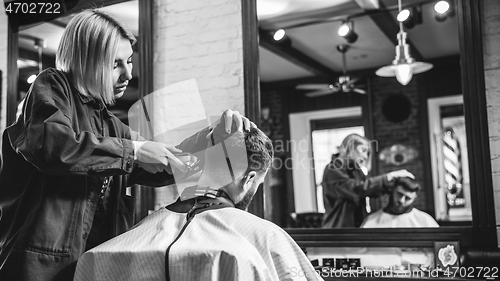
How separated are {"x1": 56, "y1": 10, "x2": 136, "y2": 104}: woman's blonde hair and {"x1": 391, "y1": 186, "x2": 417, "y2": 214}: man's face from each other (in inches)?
67.2

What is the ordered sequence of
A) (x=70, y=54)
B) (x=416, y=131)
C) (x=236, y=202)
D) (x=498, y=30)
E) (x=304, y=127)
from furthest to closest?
1. (x=304, y=127)
2. (x=416, y=131)
3. (x=498, y=30)
4. (x=236, y=202)
5. (x=70, y=54)

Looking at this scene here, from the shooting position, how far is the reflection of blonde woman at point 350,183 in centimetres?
275

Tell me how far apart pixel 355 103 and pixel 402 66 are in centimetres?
33

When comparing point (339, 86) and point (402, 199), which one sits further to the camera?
point (339, 86)

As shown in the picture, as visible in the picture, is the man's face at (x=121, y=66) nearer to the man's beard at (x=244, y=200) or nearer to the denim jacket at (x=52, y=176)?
the denim jacket at (x=52, y=176)

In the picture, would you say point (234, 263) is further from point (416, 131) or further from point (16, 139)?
point (416, 131)

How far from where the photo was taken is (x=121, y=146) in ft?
4.58

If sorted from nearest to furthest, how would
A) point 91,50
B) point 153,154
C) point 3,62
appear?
1. point 153,154
2. point 91,50
3. point 3,62

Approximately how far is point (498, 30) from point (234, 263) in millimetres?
1882

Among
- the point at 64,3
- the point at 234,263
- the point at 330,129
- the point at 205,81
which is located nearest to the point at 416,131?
the point at 330,129

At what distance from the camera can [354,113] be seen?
2912mm

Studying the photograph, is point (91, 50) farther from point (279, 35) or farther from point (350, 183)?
point (350, 183)

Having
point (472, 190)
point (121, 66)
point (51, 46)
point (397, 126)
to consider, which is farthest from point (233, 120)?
point (51, 46)

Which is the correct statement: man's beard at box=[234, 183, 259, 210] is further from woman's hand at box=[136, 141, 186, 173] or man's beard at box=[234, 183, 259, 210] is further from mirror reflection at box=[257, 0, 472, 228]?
mirror reflection at box=[257, 0, 472, 228]
